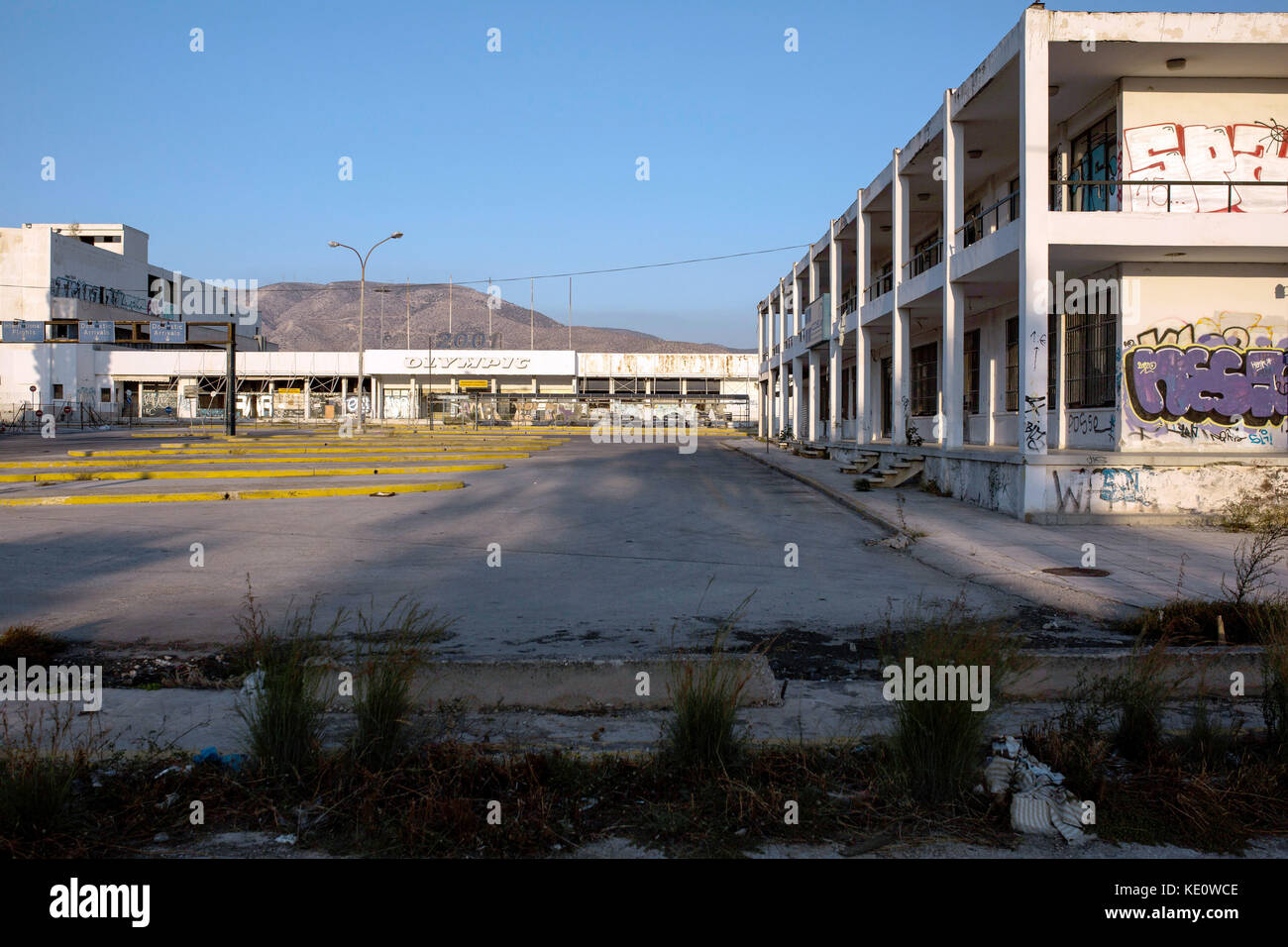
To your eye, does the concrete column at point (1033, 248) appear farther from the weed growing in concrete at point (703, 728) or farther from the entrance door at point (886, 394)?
the entrance door at point (886, 394)

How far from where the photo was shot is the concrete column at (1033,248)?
14875 mm

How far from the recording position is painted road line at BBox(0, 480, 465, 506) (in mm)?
16906

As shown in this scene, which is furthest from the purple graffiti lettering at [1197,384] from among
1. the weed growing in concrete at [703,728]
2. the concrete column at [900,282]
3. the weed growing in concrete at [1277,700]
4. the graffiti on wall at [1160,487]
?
the weed growing in concrete at [703,728]

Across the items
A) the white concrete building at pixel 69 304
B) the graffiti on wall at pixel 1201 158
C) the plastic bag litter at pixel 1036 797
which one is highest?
the white concrete building at pixel 69 304

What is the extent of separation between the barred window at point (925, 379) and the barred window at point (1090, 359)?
830 cm

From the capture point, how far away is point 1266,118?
16328 mm

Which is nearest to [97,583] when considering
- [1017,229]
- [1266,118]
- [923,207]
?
[1017,229]

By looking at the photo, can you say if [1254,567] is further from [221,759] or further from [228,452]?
[228,452]

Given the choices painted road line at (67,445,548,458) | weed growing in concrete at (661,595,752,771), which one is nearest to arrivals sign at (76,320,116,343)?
painted road line at (67,445,548,458)

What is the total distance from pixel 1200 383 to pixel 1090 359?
6.42ft

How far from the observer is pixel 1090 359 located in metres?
17.6

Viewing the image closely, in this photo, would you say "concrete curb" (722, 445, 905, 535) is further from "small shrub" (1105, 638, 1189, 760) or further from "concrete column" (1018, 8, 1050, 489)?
"small shrub" (1105, 638, 1189, 760)
